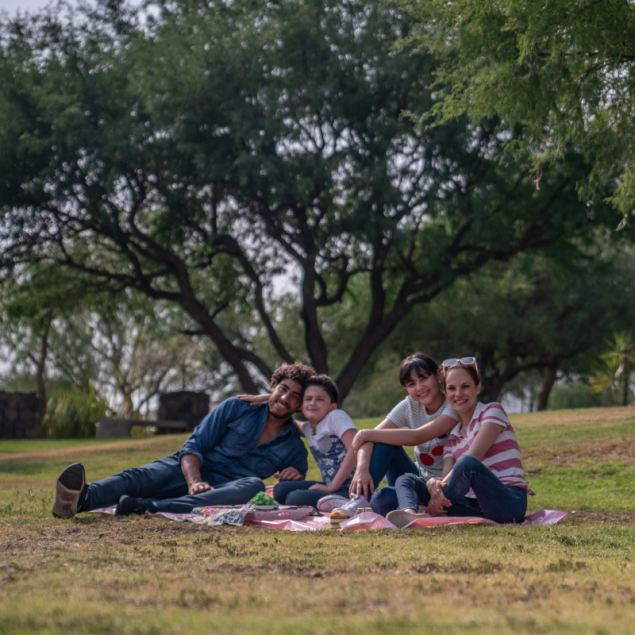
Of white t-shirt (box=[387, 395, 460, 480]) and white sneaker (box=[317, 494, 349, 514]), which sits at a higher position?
white t-shirt (box=[387, 395, 460, 480])

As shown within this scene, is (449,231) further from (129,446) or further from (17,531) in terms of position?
(17,531)

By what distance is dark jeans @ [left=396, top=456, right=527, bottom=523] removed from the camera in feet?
14.4

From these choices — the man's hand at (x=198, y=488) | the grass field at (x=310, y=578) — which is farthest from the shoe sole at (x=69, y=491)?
the man's hand at (x=198, y=488)

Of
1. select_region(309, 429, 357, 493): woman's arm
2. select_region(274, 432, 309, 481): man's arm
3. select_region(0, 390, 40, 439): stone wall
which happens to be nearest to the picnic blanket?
select_region(309, 429, 357, 493): woman's arm

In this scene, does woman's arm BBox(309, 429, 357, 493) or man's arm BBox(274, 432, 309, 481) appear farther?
man's arm BBox(274, 432, 309, 481)

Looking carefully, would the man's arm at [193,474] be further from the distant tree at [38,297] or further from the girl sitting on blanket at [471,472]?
the distant tree at [38,297]

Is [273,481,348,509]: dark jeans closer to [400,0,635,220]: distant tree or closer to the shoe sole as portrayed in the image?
the shoe sole

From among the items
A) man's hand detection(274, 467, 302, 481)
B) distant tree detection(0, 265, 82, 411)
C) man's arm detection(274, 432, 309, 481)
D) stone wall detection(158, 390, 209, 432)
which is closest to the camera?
man's hand detection(274, 467, 302, 481)

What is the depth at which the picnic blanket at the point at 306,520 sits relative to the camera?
178 inches

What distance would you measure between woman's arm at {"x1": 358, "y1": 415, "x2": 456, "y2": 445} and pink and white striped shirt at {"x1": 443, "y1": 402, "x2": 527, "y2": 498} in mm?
181

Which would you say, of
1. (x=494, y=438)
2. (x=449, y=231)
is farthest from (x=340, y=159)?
(x=494, y=438)

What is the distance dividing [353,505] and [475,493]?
82cm

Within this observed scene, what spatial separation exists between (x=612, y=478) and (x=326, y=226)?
35.5 ft

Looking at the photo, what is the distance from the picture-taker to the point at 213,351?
40031 millimetres
